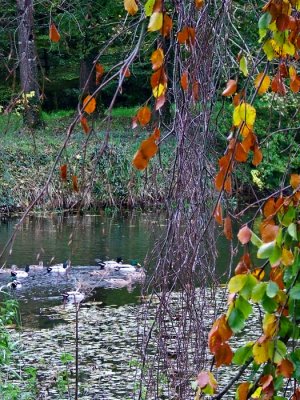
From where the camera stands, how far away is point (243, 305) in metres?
1.56

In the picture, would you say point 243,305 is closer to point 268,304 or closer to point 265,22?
point 268,304

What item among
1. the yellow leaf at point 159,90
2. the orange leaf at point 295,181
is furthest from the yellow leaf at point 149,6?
the orange leaf at point 295,181

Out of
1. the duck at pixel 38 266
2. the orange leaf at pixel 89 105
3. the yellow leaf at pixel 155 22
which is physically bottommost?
the duck at pixel 38 266

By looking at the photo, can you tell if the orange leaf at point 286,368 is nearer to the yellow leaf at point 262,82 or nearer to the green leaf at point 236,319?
the green leaf at point 236,319

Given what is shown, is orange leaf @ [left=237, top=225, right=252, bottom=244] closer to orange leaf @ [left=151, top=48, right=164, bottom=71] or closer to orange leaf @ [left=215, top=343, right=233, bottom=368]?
orange leaf @ [left=215, top=343, right=233, bottom=368]

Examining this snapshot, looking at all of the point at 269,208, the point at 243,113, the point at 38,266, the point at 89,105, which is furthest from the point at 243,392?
the point at 38,266

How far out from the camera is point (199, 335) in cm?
280

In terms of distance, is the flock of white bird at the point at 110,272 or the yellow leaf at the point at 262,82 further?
the flock of white bird at the point at 110,272

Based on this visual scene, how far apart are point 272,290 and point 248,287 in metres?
0.06

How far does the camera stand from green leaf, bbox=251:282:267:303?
152 centimetres

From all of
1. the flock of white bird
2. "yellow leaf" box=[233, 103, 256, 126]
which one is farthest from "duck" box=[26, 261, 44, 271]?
"yellow leaf" box=[233, 103, 256, 126]

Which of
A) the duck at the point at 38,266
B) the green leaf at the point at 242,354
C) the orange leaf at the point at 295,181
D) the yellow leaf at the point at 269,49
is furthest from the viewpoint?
the duck at the point at 38,266

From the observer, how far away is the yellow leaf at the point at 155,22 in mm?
1727

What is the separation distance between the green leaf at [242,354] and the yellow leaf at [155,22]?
0.62 m
